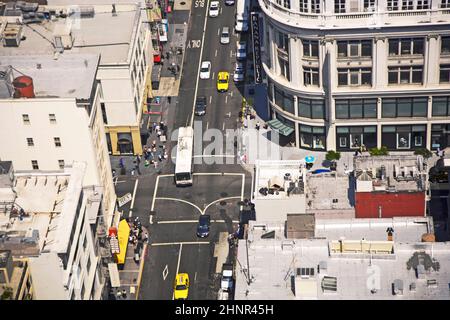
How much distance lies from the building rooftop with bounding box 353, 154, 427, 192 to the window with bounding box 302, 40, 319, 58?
105 feet

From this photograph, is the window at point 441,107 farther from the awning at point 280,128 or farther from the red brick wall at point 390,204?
the red brick wall at point 390,204

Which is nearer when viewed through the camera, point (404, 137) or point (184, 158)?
point (184, 158)

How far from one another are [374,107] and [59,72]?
5648cm

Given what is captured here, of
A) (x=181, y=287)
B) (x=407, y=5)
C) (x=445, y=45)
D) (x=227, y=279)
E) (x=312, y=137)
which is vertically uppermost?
(x=407, y=5)

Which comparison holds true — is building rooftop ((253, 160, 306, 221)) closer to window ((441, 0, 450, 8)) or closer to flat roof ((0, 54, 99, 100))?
flat roof ((0, 54, 99, 100))

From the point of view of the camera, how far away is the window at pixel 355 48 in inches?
5925

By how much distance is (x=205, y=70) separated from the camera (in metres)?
188

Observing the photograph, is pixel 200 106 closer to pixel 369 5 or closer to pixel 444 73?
pixel 369 5

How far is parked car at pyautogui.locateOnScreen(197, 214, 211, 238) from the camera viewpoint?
482 feet

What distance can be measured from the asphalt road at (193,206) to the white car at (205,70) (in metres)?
1.09

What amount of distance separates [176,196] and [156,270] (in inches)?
779

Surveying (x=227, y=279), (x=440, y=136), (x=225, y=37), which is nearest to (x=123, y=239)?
(x=227, y=279)

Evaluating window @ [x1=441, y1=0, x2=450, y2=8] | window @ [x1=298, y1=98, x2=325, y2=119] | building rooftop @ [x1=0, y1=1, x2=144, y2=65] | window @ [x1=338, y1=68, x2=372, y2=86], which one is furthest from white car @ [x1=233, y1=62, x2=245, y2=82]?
window @ [x1=441, y1=0, x2=450, y2=8]
